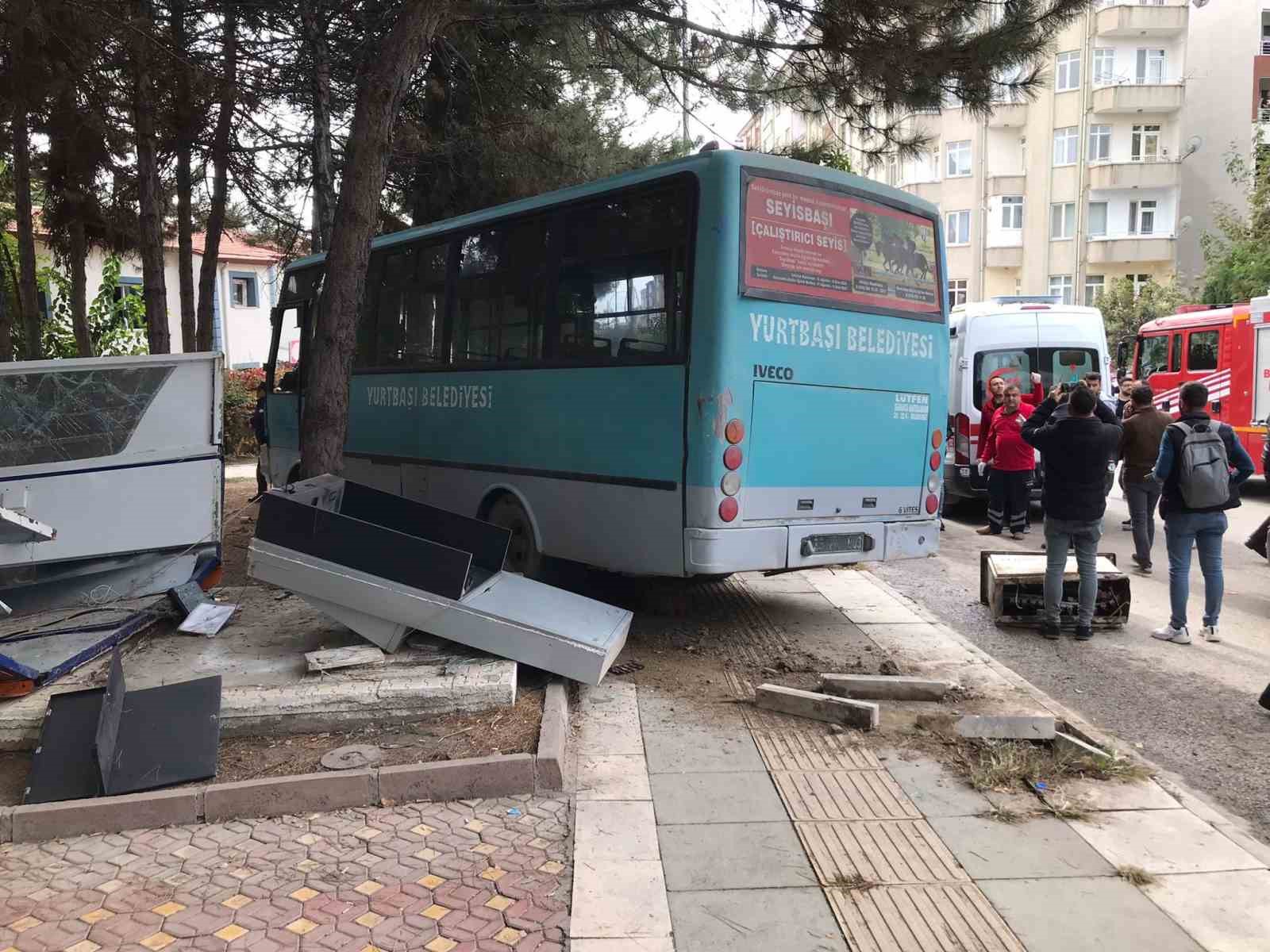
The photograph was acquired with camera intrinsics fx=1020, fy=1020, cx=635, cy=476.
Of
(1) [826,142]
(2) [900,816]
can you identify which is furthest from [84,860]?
(1) [826,142]

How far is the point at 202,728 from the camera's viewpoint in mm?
4703

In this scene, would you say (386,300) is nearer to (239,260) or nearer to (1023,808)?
(1023,808)

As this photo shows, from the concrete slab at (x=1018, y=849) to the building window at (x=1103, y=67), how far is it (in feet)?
144

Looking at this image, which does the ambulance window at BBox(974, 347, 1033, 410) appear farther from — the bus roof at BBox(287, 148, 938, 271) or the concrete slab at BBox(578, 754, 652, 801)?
the concrete slab at BBox(578, 754, 652, 801)

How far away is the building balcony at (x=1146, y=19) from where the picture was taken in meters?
39.5

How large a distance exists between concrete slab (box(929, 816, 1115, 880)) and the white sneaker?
12.4 feet

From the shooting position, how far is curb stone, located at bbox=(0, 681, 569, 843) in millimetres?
4172

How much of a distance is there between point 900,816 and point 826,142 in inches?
362

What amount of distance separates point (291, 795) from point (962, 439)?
11140mm

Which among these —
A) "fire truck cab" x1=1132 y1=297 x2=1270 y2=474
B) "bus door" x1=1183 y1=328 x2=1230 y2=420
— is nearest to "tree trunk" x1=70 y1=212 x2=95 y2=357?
"fire truck cab" x1=1132 y1=297 x2=1270 y2=474

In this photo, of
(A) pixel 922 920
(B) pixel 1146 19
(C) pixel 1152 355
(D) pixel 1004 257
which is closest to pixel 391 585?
(A) pixel 922 920

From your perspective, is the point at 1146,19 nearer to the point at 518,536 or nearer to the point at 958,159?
the point at 958,159

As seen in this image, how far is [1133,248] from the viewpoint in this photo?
134 ft

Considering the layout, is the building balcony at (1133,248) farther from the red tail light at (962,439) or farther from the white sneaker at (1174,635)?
the white sneaker at (1174,635)
